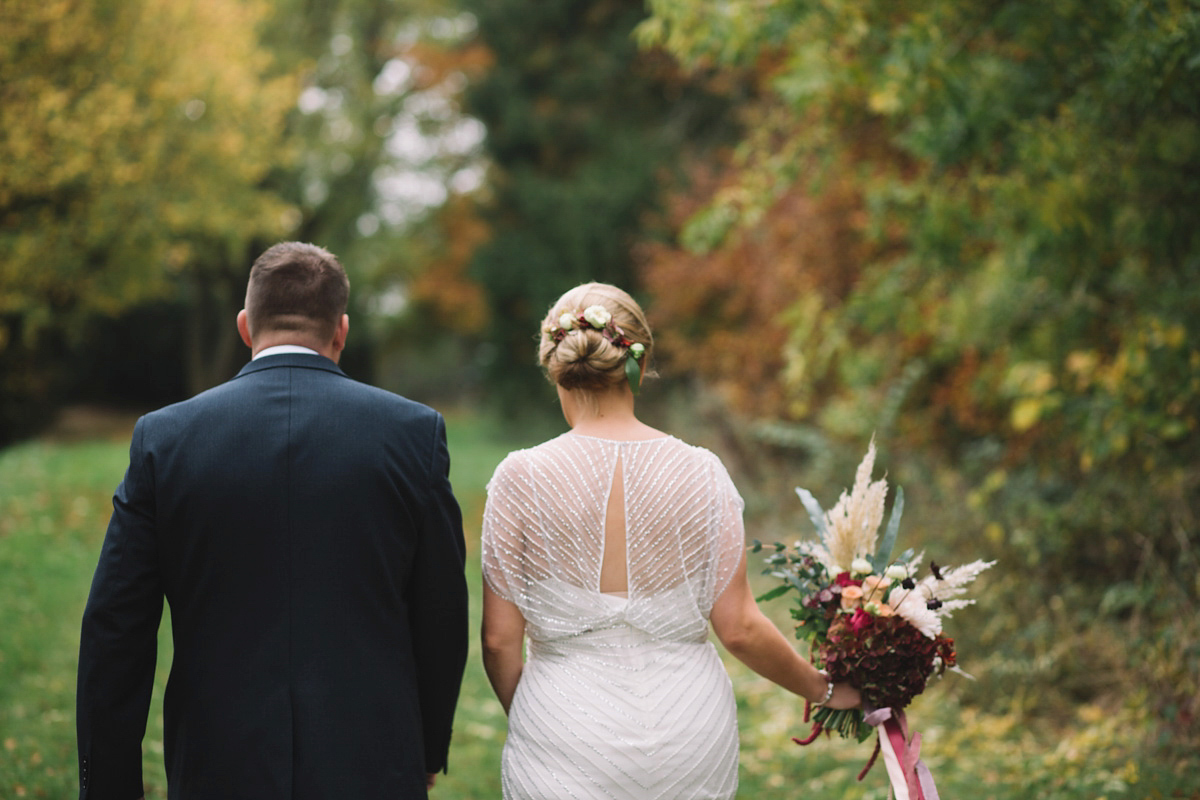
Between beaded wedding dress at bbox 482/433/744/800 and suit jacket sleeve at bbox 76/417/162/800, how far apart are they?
0.87 meters

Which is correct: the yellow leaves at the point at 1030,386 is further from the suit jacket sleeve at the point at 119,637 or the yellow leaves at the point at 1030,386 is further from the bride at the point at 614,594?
the suit jacket sleeve at the point at 119,637

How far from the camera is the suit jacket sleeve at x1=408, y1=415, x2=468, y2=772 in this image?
100.0 inches

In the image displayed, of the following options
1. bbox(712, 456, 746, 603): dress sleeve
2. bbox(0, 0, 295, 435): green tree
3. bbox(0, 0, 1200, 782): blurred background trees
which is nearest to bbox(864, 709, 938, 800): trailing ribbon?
bbox(712, 456, 746, 603): dress sleeve

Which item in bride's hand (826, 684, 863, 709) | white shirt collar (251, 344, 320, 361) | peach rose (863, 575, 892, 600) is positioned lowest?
bride's hand (826, 684, 863, 709)

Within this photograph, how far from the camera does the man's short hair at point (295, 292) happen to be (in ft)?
8.18

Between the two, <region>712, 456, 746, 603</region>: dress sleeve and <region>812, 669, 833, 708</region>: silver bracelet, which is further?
<region>812, 669, 833, 708</region>: silver bracelet

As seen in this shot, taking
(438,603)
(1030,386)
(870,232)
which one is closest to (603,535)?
(438,603)

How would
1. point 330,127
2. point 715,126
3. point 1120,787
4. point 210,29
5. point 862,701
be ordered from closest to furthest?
point 862,701, point 1120,787, point 210,29, point 715,126, point 330,127

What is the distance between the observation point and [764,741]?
19.3 ft

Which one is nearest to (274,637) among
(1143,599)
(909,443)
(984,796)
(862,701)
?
(862,701)

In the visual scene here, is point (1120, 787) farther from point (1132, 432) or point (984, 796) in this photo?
point (1132, 432)

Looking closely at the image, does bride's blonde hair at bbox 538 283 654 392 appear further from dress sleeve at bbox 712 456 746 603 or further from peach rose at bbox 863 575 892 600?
peach rose at bbox 863 575 892 600

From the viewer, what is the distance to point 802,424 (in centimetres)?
1083

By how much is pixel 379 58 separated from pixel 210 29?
40.6ft
